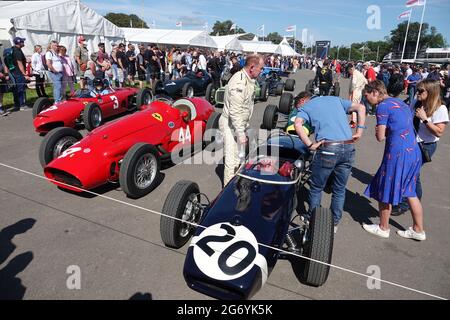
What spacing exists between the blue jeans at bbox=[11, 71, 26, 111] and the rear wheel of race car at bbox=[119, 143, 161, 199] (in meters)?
7.16

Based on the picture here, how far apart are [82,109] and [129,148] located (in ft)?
12.3

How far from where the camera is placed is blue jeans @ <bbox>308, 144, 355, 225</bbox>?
3408 millimetres

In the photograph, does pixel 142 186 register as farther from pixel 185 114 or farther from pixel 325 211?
pixel 325 211

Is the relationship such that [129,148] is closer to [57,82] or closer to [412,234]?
[412,234]

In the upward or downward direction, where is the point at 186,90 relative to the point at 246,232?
upward

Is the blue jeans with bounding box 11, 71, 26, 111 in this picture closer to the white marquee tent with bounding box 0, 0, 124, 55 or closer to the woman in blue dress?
the white marquee tent with bounding box 0, 0, 124, 55

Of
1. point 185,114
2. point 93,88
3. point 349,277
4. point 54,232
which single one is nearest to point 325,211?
point 349,277

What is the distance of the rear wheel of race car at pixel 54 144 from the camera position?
4.93 m

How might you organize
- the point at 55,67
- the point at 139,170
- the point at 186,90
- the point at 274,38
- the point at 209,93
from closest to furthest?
1. the point at 139,170
2. the point at 55,67
3. the point at 186,90
4. the point at 209,93
5. the point at 274,38

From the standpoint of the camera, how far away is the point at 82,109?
7566 millimetres

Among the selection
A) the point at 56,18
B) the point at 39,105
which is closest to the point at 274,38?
the point at 56,18

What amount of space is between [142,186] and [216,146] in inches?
109

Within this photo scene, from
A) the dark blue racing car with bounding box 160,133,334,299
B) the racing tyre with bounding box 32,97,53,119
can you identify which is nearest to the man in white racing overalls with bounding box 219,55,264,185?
the dark blue racing car with bounding box 160,133,334,299

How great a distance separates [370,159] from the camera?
6781 millimetres
